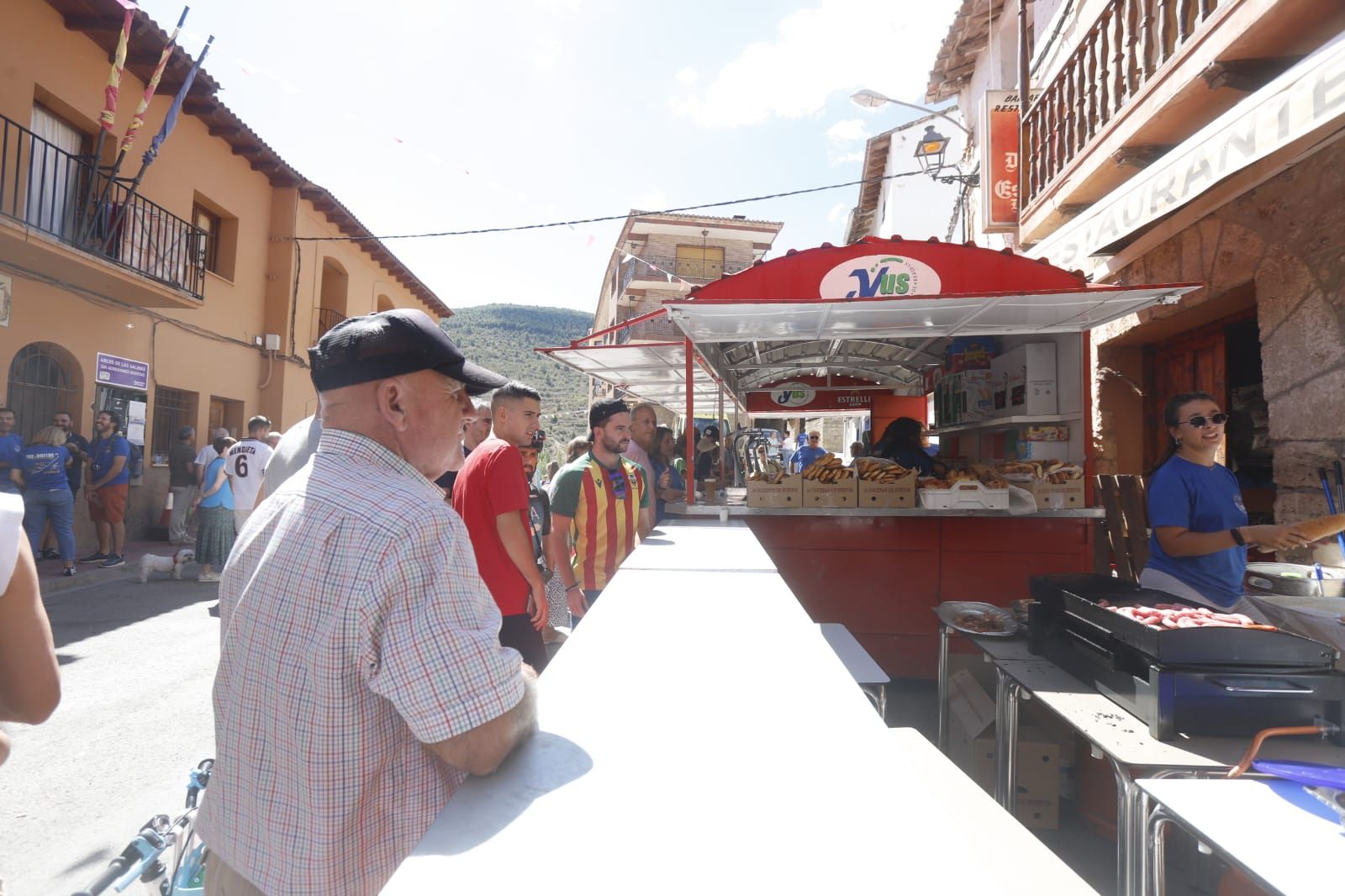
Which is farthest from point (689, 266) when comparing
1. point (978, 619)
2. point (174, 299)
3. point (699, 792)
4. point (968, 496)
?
point (699, 792)

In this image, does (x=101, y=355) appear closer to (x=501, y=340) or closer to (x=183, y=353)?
(x=183, y=353)

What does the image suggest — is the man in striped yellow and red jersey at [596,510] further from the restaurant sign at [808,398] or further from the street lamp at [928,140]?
the street lamp at [928,140]

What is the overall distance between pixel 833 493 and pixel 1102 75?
518 centimetres

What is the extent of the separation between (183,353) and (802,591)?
12.5 meters

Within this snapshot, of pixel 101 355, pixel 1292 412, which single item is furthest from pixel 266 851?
pixel 101 355

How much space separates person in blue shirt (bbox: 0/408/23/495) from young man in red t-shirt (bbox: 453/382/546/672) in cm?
762

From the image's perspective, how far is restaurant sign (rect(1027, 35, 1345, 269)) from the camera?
3.11m

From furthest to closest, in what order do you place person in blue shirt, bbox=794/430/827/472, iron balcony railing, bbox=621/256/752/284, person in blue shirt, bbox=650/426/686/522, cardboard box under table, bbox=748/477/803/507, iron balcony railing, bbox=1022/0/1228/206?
iron balcony railing, bbox=621/256/752/284, person in blue shirt, bbox=794/430/827/472, person in blue shirt, bbox=650/426/686/522, iron balcony railing, bbox=1022/0/1228/206, cardboard box under table, bbox=748/477/803/507

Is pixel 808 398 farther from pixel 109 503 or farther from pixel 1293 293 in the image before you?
pixel 109 503

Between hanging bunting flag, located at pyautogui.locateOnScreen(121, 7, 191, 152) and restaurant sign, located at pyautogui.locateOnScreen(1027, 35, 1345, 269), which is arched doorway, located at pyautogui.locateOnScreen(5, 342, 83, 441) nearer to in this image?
hanging bunting flag, located at pyautogui.locateOnScreen(121, 7, 191, 152)

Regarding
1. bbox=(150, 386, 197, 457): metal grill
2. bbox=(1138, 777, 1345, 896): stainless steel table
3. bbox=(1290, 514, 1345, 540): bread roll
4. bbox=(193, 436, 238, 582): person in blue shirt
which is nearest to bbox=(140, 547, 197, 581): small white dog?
bbox=(193, 436, 238, 582): person in blue shirt

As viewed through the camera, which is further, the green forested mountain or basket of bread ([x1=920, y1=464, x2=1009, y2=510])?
the green forested mountain

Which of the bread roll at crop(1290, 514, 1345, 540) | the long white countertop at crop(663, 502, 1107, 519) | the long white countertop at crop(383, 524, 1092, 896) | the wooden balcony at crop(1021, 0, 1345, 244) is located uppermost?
the wooden balcony at crop(1021, 0, 1345, 244)

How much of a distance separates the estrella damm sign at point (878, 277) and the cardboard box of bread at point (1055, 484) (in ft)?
5.38
